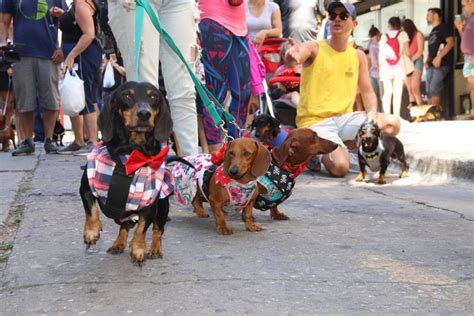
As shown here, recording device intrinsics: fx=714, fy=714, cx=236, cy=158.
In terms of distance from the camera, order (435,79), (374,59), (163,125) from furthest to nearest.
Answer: (374,59) < (435,79) < (163,125)

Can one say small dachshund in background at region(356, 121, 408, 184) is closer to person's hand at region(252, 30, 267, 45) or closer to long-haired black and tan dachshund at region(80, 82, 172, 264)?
person's hand at region(252, 30, 267, 45)

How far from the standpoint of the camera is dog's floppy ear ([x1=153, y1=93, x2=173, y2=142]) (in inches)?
110

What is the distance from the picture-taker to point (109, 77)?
31.9ft

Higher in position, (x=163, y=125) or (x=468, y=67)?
(x=468, y=67)

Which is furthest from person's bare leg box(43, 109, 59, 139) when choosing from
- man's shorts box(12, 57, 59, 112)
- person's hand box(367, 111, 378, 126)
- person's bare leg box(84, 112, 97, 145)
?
person's hand box(367, 111, 378, 126)

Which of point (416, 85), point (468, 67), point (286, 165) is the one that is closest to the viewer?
point (286, 165)

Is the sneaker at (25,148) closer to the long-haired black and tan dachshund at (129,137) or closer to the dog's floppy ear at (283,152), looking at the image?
the dog's floppy ear at (283,152)

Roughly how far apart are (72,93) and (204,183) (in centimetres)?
413

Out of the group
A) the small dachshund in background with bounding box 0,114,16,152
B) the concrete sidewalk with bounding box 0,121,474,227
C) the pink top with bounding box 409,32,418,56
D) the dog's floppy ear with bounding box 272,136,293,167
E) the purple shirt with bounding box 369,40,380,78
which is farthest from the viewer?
the purple shirt with bounding box 369,40,380,78

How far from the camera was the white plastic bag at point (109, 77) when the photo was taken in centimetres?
964

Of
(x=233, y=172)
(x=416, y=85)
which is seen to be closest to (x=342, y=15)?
(x=233, y=172)

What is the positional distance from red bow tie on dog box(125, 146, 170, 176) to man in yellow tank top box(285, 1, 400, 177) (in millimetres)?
3313

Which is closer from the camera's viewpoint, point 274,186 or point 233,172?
point 233,172

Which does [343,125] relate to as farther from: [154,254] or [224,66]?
[154,254]
